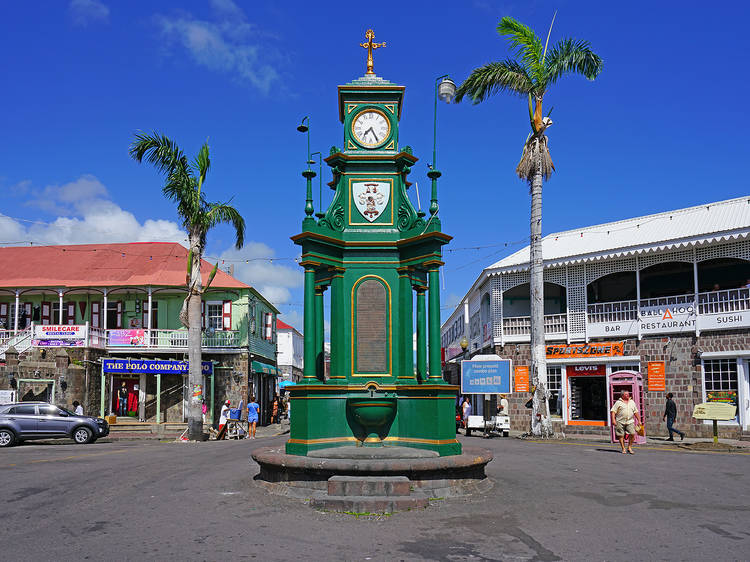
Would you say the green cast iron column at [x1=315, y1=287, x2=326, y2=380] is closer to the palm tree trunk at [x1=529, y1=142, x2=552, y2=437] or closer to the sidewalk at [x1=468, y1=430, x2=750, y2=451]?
the sidewalk at [x1=468, y1=430, x2=750, y2=451]

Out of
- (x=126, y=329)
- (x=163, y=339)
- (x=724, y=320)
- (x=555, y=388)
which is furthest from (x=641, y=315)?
(x=126, y=329)

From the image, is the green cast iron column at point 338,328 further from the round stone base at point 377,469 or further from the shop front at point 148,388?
the shop front at point 148,388

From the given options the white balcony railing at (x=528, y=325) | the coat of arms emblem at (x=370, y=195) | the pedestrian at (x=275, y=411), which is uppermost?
the coat of arms emblem at (x=370, y=195)

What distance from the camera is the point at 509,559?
661 cm

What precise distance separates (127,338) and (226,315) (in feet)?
16.5

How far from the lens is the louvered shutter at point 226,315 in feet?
116

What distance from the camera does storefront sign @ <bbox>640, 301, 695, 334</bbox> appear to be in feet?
85.3

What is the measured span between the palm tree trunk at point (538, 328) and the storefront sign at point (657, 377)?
5.14 meters

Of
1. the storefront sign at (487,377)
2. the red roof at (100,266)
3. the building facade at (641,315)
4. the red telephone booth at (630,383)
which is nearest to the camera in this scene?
the red telephone booth at (630,383)

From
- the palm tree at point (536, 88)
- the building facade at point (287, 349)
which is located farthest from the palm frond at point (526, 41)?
the building facade at point (287, 349)

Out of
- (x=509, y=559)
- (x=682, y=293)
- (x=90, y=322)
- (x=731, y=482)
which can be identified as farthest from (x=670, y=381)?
(x=90, y=322)

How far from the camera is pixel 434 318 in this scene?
11.6 m

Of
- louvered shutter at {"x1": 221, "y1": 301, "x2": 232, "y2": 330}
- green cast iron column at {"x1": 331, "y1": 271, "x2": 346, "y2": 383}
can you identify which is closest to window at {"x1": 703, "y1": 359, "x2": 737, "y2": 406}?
green cast iron column at {"x1": 331, "y1": 271, "x2": 346, "y2": 383}

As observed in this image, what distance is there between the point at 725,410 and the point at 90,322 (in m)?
30.1
